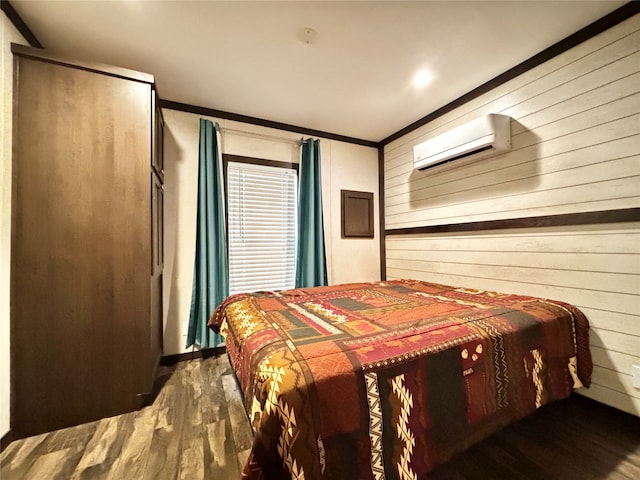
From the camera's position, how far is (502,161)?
2.24m

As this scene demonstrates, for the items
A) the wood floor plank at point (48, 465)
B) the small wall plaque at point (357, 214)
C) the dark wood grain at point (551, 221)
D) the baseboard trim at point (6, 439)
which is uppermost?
the small wall plaque at point (357, 214)

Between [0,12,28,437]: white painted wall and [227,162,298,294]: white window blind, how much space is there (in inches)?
61.8

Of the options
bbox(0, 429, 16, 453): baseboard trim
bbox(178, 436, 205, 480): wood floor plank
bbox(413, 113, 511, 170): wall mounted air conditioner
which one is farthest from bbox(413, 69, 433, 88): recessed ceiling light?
bbox(0, 429, 16, 453): baseboard trim

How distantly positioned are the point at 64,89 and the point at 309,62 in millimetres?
1654

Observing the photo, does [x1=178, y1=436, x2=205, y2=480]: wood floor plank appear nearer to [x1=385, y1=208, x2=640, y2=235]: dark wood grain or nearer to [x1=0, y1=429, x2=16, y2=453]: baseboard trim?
[x1=0, y1=429, x2=16, y2=453]: baseboard trim

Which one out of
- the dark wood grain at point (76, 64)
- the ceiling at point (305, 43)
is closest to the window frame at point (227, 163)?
the ceiling at point (305, 43)

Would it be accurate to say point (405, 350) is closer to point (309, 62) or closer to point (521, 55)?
point (309, 62)

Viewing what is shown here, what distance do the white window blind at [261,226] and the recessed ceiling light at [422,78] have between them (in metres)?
1.59

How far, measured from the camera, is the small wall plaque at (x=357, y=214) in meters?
3.44

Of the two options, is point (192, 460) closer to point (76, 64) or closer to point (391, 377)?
point (391, 377)

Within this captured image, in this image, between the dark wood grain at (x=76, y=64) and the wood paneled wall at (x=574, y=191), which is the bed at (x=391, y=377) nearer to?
the wood paneled wall at (x=574, y=191)

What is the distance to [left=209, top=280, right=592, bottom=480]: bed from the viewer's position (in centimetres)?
82

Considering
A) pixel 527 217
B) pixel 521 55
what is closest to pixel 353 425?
pixel 527 217

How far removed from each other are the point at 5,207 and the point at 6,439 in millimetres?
1329
